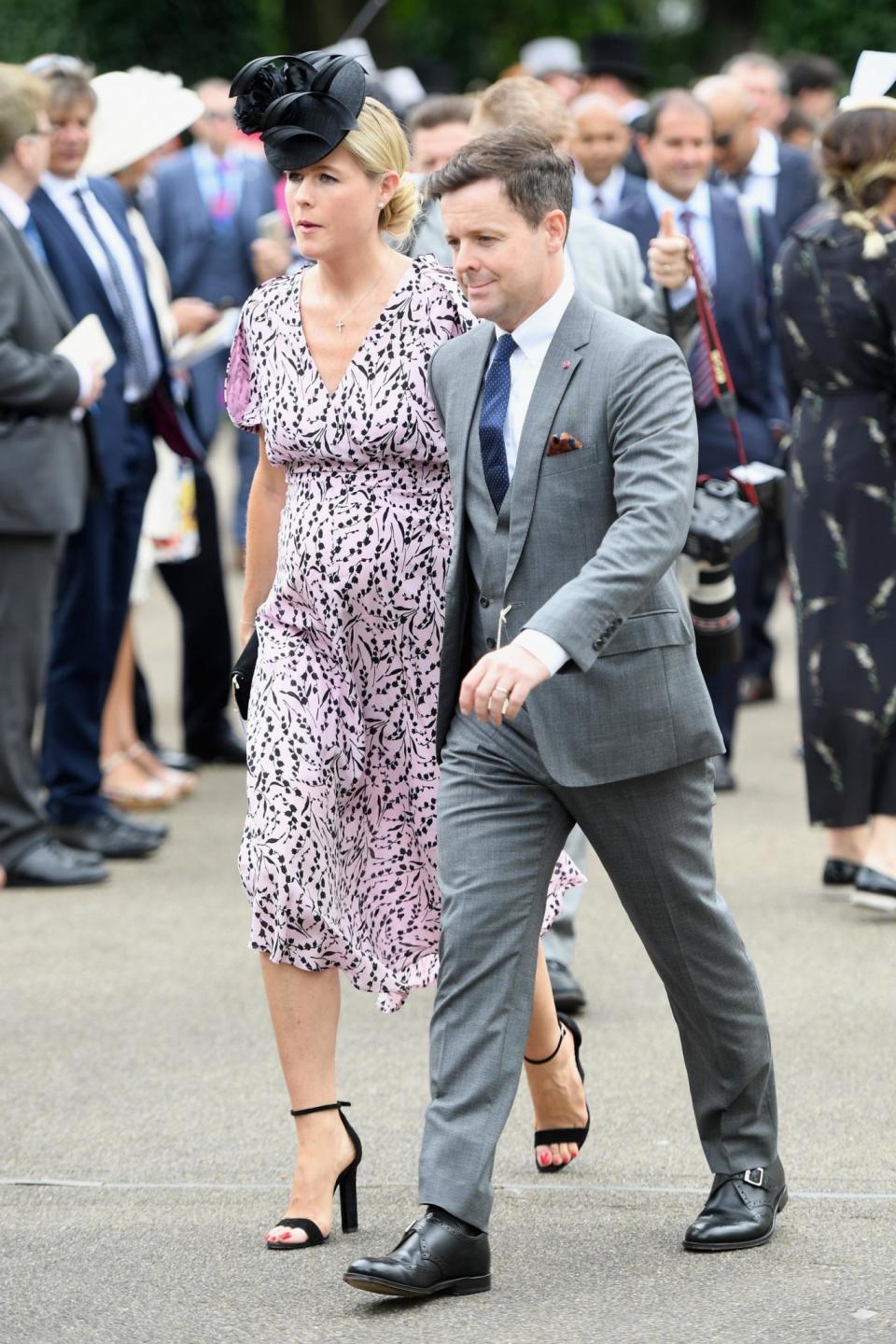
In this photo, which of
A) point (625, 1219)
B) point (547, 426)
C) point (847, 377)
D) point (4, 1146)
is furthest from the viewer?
point (847, 377)

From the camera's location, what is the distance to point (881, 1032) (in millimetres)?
5645

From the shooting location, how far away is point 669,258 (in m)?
5.78

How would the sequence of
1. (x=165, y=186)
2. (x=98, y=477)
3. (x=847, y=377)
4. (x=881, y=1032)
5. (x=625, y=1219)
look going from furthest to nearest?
(x=165, y=186), (x=98, y=477), (x=847, y=377), (x=881, y=1032), (x=625, y=1219)

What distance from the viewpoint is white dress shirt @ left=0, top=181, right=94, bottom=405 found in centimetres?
705

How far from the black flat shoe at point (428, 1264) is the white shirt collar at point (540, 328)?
4.80 ft

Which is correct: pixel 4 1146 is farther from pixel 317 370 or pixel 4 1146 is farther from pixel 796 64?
pixel 796 64

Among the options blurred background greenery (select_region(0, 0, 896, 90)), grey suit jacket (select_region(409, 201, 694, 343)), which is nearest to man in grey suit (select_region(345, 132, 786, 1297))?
grey suit jacket (select_region(409, 201, 694, 343))

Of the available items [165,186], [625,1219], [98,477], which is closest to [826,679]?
[98,477]

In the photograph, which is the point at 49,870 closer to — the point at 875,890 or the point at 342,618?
the point at 875,890

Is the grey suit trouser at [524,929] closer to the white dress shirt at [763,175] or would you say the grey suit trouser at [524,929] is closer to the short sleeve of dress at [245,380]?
the short sleeve of dress at [245,380]

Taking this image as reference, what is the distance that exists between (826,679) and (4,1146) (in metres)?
3.12

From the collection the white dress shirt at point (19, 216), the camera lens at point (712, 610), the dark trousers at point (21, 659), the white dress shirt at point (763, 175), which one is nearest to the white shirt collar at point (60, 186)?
the white dress shirt at point (19, 216)

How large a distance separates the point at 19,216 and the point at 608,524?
385 centimetres

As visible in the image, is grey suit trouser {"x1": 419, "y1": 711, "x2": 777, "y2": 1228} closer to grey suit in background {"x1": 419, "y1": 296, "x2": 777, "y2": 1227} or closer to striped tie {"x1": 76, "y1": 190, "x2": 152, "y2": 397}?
grey suit in background {"x1": 419, "y1": 296, "x2": 777, "y2": 1227}
